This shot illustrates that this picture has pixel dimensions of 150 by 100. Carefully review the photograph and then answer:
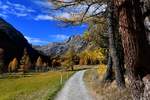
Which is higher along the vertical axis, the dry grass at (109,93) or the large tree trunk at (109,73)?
the large tree trunk at (109,73)

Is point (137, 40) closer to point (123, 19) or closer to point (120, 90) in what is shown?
point (123, 19)

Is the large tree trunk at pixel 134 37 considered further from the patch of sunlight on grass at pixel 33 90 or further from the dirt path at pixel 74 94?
the patch of sunlight on grass at pixel 33 90

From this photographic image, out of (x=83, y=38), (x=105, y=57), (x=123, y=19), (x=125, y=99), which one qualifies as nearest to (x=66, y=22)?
(x=125, y=99)

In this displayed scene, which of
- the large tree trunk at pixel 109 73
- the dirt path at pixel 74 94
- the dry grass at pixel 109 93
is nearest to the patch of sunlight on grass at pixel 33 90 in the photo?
the dirt path at pixel 74 94

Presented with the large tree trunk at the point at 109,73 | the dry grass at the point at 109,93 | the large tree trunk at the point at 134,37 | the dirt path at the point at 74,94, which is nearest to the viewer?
the large tree trunk at the point at 134,37

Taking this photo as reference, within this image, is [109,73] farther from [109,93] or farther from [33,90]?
[33,90]

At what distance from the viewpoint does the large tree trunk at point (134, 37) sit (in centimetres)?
888

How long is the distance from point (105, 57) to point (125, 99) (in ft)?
74.5

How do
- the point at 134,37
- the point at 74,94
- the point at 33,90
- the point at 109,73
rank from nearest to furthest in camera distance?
the point at 134,37, the point at 74,94, the point at 109,73, the point at 33,90

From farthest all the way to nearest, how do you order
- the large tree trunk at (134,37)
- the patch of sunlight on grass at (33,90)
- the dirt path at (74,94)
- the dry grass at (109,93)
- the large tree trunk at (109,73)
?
the large tree trunk at (109,73)
the patch of sunlight on grass at (33,90)
the dirt path at (74,94)
the dry grass at (109,93)
the large tree trunk at (134,37)

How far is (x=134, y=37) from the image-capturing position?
8.95 metres

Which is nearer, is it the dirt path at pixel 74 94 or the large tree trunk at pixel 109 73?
the dirt path at pixel 74 94

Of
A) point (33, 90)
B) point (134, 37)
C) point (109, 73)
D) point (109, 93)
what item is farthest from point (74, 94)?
point (134, 37)

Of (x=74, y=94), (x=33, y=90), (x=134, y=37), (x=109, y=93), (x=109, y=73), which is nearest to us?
(x=134, y=37)
